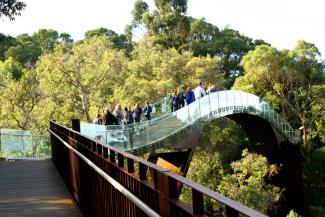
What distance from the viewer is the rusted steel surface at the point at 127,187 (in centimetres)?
236

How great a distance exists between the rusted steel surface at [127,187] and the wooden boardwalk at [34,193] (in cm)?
29

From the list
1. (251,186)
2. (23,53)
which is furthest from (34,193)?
(23,53)

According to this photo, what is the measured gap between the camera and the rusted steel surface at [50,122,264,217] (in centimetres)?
236

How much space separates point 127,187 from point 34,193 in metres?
5.20

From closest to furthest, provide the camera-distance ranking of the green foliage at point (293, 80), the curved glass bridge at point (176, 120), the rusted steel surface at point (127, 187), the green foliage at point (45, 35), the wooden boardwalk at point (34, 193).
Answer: the rusted steel surface at point (127, 187) → the wooden boardwalk at point (34, 193) → the curved glass bridge at point (176, 120) → the green foliage at point (293, 80) → the green foliage at point (45, 35)

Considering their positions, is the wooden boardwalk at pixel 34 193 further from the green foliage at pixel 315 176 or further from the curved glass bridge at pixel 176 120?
the green foliage at pixel 315 176

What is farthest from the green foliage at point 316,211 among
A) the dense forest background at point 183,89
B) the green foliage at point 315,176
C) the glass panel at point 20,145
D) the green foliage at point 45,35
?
the green foliage at point 45,35

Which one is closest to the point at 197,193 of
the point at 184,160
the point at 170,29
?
the point at 184,160

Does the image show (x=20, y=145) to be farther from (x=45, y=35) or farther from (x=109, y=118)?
(x=45, y=35)

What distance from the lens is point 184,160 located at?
2402 cm

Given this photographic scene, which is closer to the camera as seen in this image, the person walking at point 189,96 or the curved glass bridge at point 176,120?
the curved glass bridge at point 176,120

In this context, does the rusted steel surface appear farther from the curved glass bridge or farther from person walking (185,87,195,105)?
person walking (185,87,195,105)

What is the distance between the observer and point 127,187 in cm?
421

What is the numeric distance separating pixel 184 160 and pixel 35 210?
16.9 metres
